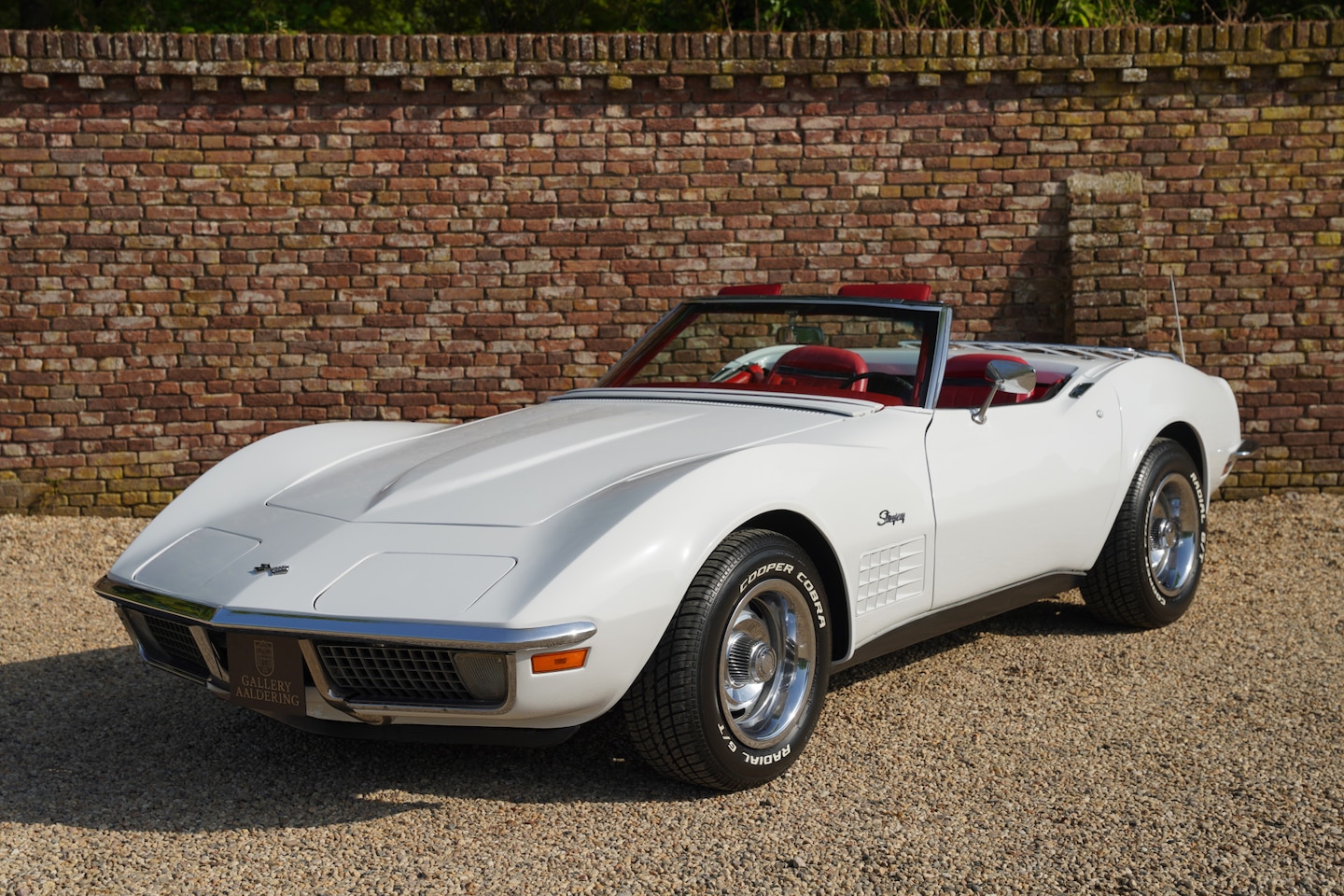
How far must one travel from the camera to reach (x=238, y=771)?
11.9 feet

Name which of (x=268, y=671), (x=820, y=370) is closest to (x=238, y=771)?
(x=268, y=671)

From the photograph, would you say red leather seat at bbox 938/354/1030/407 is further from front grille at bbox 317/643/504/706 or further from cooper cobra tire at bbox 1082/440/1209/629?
front grille at bbox 317/643/504/706

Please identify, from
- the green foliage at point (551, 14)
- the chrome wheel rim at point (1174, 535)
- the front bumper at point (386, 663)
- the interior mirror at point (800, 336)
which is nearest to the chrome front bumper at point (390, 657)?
the front bumper at point (386, 663)

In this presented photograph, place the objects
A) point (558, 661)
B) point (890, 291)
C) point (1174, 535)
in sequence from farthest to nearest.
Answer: point (1174, 535)
point (890, 291)
point (558, 661)

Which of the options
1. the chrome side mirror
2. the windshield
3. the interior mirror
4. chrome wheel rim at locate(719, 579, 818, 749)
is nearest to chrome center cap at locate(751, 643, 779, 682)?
chrome wheel rim at locate(719, 579, 818, 749)

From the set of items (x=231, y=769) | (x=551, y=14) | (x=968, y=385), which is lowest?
(x=231, y=769)

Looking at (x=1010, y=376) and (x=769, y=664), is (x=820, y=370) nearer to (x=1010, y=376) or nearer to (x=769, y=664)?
(x=1010, y=376)

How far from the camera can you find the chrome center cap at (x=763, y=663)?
134 inches

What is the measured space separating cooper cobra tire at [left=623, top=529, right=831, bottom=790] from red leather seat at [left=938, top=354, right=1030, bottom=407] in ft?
5.08

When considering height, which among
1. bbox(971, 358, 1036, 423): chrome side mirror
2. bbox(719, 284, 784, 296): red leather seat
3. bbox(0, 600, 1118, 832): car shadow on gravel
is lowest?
bbox(0, 600, 1118, 832): car shadow on gravel

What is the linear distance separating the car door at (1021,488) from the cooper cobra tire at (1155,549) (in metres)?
0.16

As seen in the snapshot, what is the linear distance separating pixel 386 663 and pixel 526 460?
86 cm

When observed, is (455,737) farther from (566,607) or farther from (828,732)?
(828,732)

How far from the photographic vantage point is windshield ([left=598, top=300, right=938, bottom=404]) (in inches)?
168
